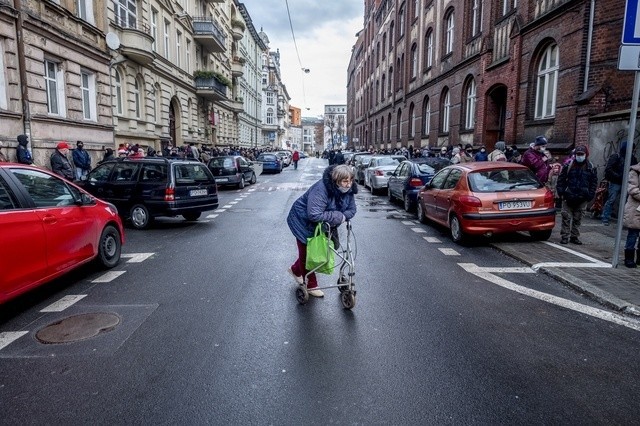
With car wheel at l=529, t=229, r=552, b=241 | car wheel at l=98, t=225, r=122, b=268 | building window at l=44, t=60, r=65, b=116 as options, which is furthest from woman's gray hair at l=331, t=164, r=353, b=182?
building window at l=44, t=60, r=65, b=116

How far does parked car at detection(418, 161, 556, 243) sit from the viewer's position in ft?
26.4

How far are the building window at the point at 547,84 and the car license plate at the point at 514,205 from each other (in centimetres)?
752

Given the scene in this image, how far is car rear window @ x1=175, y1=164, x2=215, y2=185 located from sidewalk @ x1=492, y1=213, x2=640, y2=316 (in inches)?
272

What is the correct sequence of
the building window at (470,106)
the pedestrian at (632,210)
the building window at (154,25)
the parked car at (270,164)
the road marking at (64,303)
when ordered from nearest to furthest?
the road marking at (64,303) < the pedestrian at (632,210) < the building window at (470,106) < the building window at (154,25) < the parked car at (270,164)

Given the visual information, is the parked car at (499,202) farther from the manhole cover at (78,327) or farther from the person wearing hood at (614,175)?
the manhole cover at (78,327)

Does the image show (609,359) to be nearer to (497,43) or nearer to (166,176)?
(166,176)

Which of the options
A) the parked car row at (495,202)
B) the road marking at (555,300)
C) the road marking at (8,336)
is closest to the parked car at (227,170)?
the parked car row at (495,202)

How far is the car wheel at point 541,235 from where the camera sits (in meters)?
8.58

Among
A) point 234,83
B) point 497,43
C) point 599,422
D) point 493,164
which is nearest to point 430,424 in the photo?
point 599,422

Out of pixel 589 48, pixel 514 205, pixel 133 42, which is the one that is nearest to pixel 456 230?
pixel 514 205

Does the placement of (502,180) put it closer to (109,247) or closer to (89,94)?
(109,247)

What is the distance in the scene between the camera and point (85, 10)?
725 inches

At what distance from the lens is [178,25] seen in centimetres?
2986

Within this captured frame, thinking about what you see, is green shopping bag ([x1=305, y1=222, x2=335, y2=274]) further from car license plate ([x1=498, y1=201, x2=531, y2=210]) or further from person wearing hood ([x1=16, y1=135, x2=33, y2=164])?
person wearing hood ([x1=16, y1=135, x2=33, y2=164])
